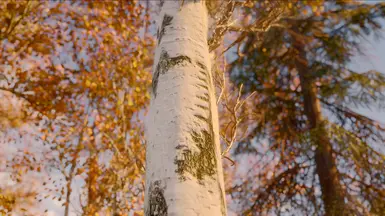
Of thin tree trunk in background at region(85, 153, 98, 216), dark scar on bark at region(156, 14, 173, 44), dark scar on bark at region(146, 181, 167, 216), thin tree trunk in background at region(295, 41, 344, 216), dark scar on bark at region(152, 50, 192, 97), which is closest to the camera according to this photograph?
dark scar on bark at region(146, 181, 167, 216)

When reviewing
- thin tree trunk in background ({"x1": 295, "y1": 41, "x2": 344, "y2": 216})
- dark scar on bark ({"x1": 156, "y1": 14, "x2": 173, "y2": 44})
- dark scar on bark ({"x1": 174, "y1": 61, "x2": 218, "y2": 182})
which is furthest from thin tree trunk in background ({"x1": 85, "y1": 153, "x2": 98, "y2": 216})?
dark scar on bark ({"x1": 174, "y1": 61, "x2": 218, "y2": 182})

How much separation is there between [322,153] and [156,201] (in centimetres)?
647

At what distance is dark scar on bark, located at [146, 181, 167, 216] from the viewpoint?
903 millimetres

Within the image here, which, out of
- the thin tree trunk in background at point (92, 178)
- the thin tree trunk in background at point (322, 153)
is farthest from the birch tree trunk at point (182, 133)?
the thin tree trunk in background at point (92, 178)

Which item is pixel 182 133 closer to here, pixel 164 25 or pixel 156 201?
pixel 156 201

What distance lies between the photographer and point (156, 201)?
931mm

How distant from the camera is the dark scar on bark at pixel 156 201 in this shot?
903 millimetres

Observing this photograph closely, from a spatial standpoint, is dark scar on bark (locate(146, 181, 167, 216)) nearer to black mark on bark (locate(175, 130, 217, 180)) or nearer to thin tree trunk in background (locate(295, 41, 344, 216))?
black mark on bark (locate(175, 130, 217, 180))

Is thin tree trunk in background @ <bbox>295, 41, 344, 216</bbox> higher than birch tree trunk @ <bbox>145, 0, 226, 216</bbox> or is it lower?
higher

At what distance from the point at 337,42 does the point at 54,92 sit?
24.9 feet

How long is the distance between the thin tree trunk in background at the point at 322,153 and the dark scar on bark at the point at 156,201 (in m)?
5.73

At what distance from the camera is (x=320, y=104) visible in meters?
7.79

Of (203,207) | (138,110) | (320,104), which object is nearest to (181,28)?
(203,207)

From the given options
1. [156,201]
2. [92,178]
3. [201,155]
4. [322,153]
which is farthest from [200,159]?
[92,178]
